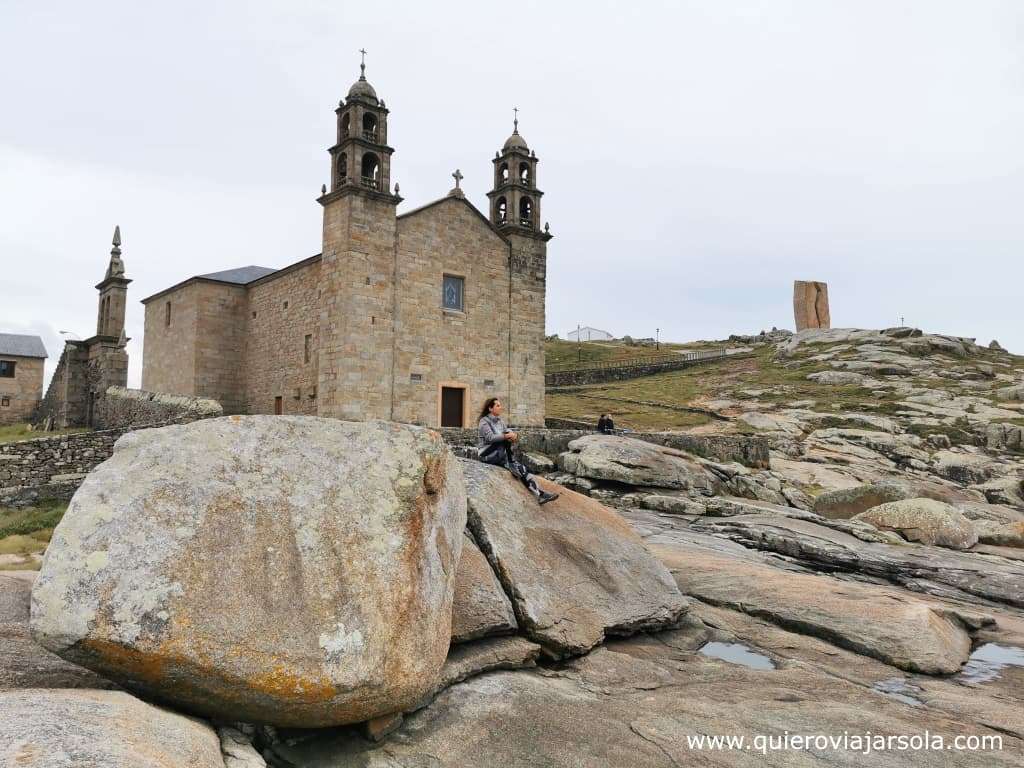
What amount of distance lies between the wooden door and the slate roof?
33041mm

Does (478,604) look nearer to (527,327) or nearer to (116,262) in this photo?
(527,327)

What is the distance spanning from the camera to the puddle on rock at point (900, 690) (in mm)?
6177

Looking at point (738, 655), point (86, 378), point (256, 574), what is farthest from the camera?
point (86, 378)

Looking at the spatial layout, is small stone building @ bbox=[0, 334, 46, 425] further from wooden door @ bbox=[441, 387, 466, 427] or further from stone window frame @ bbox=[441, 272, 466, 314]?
stone window frame @ bbox=[441, 272, 466, 314]

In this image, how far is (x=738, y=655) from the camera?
7.31 meters

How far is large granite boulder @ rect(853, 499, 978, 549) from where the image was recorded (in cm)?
1484

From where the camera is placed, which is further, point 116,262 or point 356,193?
point 116,262

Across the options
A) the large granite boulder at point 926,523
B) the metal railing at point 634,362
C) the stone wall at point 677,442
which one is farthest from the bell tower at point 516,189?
the metal railing at point 634,362

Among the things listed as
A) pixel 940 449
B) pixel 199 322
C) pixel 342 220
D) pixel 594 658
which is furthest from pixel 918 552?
pixel 199 322

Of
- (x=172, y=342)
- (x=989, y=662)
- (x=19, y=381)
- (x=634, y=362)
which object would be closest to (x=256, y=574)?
(x=989, y=662)

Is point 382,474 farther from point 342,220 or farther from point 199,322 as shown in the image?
point 199,322

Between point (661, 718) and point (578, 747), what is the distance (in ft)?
2.78

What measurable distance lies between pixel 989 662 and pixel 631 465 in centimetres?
1110

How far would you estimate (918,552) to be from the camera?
13.3 metres
